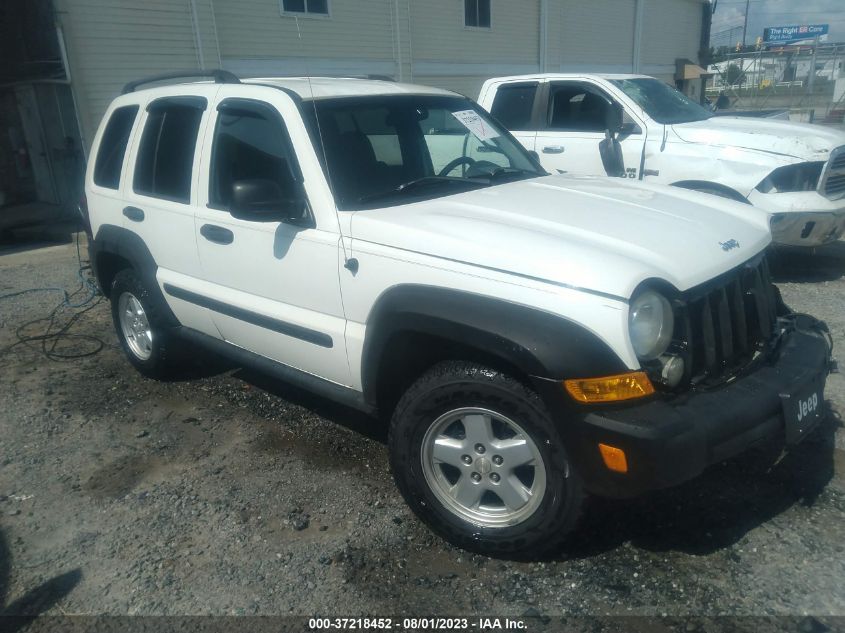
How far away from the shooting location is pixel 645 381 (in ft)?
8.11

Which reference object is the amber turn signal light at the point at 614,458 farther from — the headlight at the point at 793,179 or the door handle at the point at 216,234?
the headlight at the point at 793,179

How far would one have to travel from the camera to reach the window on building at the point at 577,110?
709 centimetres

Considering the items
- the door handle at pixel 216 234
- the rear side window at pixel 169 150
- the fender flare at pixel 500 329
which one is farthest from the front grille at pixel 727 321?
the rear side window at pixel 169 150

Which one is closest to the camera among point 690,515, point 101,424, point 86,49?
point 690,515

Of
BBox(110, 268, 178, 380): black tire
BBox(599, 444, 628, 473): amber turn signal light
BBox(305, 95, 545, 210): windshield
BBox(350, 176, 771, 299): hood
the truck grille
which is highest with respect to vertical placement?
BBox(305, 95, 545, 210): windshield

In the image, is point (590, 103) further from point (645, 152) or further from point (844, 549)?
point (844, 549)

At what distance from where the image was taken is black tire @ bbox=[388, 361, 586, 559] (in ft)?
8.57

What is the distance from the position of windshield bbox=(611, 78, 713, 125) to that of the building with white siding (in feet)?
11.3

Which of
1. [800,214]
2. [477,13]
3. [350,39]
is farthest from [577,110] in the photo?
[477,13]

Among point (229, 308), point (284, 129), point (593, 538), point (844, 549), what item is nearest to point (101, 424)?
point (229, 308)

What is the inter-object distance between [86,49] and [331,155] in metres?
10.2

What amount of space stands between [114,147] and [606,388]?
3829 millimetres

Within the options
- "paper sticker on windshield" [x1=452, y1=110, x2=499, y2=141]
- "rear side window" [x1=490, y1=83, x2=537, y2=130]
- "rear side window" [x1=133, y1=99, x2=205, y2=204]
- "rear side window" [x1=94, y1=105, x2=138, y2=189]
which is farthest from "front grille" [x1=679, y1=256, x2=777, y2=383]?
"rear side window" [x1=490, y1=83, x2=537, y2=130]

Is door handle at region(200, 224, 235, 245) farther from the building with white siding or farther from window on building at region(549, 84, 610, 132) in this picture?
window on building at region(549, 84, 610, 132)
